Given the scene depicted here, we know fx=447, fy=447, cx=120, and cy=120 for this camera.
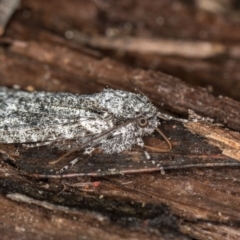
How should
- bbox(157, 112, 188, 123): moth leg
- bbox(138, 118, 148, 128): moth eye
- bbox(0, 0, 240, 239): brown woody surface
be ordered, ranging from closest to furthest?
bbox(0, 0, 240, 239): brown woody surface < bbox(138, 118, 148, 128): moth eye < bbox(157, 112, 188, 123): moth leg

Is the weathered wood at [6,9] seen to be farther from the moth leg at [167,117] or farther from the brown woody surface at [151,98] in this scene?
the moth leg at [167,117]

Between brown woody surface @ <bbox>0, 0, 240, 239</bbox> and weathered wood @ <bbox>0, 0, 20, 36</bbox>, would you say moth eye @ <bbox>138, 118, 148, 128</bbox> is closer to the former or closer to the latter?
brown woody surface @ <bbox>0, 0, 240, 239</bbox>

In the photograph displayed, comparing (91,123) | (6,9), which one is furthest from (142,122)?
(6,9)

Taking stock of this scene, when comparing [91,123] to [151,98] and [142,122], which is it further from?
[151,98]

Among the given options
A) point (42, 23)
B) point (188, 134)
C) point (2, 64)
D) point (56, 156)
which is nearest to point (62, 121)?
point (56, 156)

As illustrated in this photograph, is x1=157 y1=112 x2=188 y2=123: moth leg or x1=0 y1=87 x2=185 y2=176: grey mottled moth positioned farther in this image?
x1=157 y1=112 x2=188 y2=123: moth leg

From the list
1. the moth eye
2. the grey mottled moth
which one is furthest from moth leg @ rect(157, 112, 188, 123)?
the moth eye

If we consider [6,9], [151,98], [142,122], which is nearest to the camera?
[142,122]
